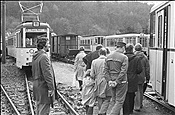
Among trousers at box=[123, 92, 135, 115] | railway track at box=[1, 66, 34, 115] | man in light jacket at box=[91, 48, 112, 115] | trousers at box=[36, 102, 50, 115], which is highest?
man in light jacket at box=[91, 48, 112, 115]

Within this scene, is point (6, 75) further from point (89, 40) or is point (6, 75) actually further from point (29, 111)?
point (89, 40)

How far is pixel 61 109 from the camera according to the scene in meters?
9.95

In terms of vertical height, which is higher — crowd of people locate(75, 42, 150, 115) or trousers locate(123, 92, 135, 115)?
crowd of people locate(75, 42, 150, 115)

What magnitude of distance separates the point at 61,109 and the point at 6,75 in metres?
10.3

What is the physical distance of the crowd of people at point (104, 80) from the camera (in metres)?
6.43

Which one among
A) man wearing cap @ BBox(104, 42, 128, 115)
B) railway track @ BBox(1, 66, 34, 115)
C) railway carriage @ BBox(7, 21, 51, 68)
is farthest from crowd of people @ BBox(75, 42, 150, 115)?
railway carriage @ BBox(7, 21, 51, 68)

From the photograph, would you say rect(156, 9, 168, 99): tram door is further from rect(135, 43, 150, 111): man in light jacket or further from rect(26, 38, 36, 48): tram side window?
rect(26, 38, 36, 48): tram side window

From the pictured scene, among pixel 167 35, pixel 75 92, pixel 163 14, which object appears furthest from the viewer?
pixel 75 92

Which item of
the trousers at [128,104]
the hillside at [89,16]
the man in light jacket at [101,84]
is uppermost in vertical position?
the hillside at [89,16]

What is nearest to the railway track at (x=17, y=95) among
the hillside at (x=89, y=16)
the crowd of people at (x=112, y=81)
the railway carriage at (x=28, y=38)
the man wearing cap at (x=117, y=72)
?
the railway carriage at (x=28, y=38)

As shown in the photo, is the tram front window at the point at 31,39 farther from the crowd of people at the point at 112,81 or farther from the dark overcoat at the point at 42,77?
the dark overcoat at the point at 42,77

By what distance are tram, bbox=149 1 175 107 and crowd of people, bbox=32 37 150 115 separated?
47 cm

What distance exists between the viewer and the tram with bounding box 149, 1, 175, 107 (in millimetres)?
7765

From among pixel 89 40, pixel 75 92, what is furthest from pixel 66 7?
pixel 75 92
